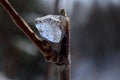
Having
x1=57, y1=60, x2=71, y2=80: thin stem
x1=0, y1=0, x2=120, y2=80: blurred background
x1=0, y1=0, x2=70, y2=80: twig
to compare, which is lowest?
x1=0, y1=0, x2=120, y2=80: blurred background

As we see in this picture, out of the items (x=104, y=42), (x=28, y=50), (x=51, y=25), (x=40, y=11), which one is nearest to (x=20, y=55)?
(x=28, y=50)

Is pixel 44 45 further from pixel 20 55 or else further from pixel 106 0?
pixel 106 0

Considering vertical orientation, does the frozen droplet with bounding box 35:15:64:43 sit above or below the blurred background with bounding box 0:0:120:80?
above

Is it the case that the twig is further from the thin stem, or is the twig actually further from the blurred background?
the blurred background

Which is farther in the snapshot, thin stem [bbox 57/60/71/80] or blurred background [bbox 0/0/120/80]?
A: blurred background [bbox 0/0/120/80]

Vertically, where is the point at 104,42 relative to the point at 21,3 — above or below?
below

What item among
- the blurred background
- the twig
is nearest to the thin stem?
the twig
